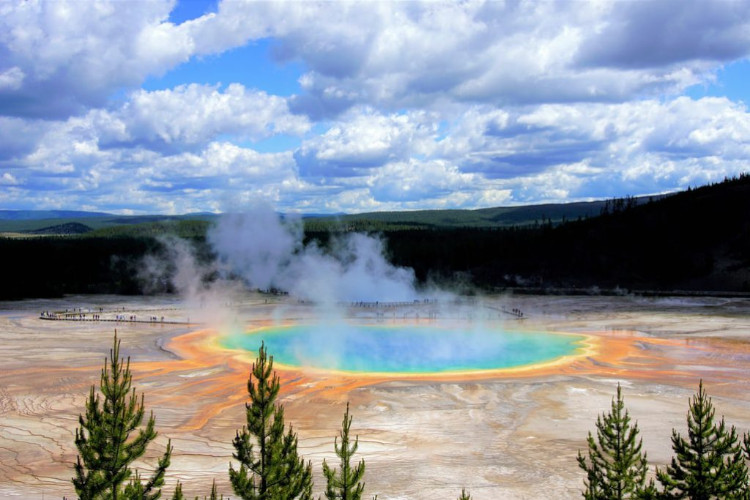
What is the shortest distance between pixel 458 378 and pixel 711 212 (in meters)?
67.1

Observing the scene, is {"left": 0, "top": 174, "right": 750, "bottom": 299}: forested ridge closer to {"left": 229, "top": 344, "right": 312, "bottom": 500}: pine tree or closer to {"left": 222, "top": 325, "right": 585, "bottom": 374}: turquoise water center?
{"left": 222, "top": 325, "right": 585, "bottom": 374}: turquoise water center

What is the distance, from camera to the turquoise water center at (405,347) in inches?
1209

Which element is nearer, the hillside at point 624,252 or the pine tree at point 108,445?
the pine tree at point 108,445

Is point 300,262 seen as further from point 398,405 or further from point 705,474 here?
point 705,474

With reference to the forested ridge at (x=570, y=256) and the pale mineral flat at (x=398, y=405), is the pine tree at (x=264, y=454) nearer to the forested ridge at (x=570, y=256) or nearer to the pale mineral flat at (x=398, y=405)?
the pale mineral flat at (x=398, y=405)

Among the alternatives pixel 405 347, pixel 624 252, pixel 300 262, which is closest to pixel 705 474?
pixel 405 347

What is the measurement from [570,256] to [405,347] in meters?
49.1

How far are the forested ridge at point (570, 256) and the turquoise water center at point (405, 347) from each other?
2997 cm

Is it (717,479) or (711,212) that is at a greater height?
(711,212)

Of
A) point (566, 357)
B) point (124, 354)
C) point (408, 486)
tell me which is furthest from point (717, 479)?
point (124, 354)

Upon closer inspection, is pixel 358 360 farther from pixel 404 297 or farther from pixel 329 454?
pixel 404 297

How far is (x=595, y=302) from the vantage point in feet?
188

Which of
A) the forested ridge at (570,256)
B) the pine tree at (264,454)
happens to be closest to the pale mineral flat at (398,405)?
the pine tree at (264,454)

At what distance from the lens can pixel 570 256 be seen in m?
79.6
